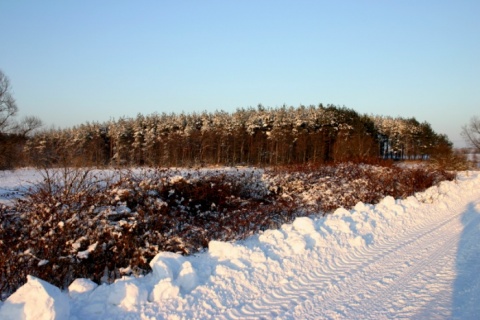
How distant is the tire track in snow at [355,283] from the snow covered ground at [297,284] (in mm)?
14

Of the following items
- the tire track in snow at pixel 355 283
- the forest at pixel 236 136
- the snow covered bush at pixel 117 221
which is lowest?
the tire track in snow at pixel 355 283

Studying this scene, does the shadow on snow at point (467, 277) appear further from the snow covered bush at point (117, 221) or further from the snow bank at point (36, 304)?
the snow bank at point (36, 304)

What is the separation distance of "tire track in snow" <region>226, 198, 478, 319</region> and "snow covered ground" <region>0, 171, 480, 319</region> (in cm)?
1

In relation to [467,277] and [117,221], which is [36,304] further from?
[467,277]

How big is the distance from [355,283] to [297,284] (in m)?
0.88

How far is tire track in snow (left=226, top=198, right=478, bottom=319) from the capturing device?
14.8 ft

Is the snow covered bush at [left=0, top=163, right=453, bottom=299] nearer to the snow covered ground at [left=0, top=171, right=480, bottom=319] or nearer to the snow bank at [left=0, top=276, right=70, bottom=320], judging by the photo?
the snow covered ground at [left=0, top=171, right=480, bottom=319]

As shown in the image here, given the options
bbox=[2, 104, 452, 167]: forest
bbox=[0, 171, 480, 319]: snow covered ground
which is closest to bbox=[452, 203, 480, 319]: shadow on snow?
bbox=[0, 171, 480, 319]: snow covered ground

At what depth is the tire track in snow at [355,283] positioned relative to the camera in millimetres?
4496

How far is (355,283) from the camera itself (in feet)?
17.4

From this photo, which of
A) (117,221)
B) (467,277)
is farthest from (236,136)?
(467,277)

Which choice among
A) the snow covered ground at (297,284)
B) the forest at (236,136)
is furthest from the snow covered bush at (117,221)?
the forest at (236,136)

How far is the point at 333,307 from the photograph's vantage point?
4520 millimetres

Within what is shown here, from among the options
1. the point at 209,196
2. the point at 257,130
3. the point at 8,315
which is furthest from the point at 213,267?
the point at 257,130
